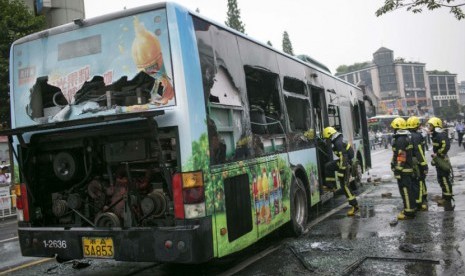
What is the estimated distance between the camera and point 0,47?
45.9ft

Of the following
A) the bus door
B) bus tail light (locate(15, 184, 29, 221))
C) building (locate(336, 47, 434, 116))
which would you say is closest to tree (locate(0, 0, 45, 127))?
bus tail light (locate(15, 184, 29, 221))

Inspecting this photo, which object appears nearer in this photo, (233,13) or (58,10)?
(58,10)

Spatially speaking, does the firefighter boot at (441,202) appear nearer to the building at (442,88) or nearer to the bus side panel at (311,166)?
the bus side panel at (311,166)

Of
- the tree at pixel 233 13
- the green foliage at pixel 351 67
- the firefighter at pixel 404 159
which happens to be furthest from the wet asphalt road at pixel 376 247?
the green foliage at pixel 351 67

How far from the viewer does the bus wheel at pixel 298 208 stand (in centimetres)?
697

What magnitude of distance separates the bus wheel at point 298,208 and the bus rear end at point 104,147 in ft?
8.65

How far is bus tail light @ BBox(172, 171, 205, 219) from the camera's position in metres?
4.32

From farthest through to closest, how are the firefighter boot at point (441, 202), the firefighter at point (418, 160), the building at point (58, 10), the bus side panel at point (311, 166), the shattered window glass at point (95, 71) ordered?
the building at point (58, 10) → the firefighter boot at point (441, 202) → the firefighter at point (418, 160) → the bus side panel at point (311, 166) → the shattered window glass at point (95, 71)

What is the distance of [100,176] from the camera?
5.46 meters

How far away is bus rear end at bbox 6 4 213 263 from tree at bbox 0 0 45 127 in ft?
31.1

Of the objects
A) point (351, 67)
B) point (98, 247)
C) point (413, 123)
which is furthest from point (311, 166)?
point (351, 67)

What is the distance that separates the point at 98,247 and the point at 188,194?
3.96ft

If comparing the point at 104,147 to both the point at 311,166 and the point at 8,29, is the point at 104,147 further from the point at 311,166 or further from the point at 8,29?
the point at 8,29

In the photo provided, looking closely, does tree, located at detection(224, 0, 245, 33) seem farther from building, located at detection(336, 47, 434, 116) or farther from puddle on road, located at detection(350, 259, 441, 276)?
building, located at detection(336, 47, 434, 116)
